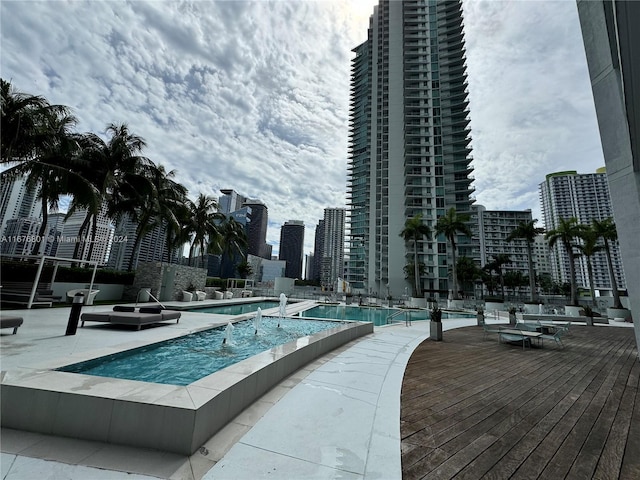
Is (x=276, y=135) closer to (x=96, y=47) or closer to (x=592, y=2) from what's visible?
(x=96, y=47)

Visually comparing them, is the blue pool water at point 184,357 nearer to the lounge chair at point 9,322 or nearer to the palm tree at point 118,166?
the lounge chair at point 9,322

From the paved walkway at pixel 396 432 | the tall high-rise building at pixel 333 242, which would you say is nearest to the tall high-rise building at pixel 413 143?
the paved walkway at pixel 396 432

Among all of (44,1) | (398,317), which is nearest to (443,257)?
(398,317)

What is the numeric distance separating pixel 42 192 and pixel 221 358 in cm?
1316

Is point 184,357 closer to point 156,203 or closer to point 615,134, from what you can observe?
point 615,134

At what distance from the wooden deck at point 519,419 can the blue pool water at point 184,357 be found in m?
3.91

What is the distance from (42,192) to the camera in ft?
39.5

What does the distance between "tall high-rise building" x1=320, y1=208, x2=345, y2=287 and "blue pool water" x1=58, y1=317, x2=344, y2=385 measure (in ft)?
416

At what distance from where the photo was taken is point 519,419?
332 centimetres

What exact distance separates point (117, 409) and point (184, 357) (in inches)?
146

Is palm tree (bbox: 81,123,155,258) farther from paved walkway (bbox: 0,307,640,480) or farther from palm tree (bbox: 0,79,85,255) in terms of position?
paved walkway (bbox: 0,307,640,480)

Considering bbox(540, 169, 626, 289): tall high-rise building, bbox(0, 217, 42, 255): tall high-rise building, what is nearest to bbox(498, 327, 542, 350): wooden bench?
bbox(0, 217, 42, 255): tall high-rise building

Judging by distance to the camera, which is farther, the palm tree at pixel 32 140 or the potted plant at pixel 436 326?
the palm tree at pixel 32 140

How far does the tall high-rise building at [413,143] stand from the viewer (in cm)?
5203
